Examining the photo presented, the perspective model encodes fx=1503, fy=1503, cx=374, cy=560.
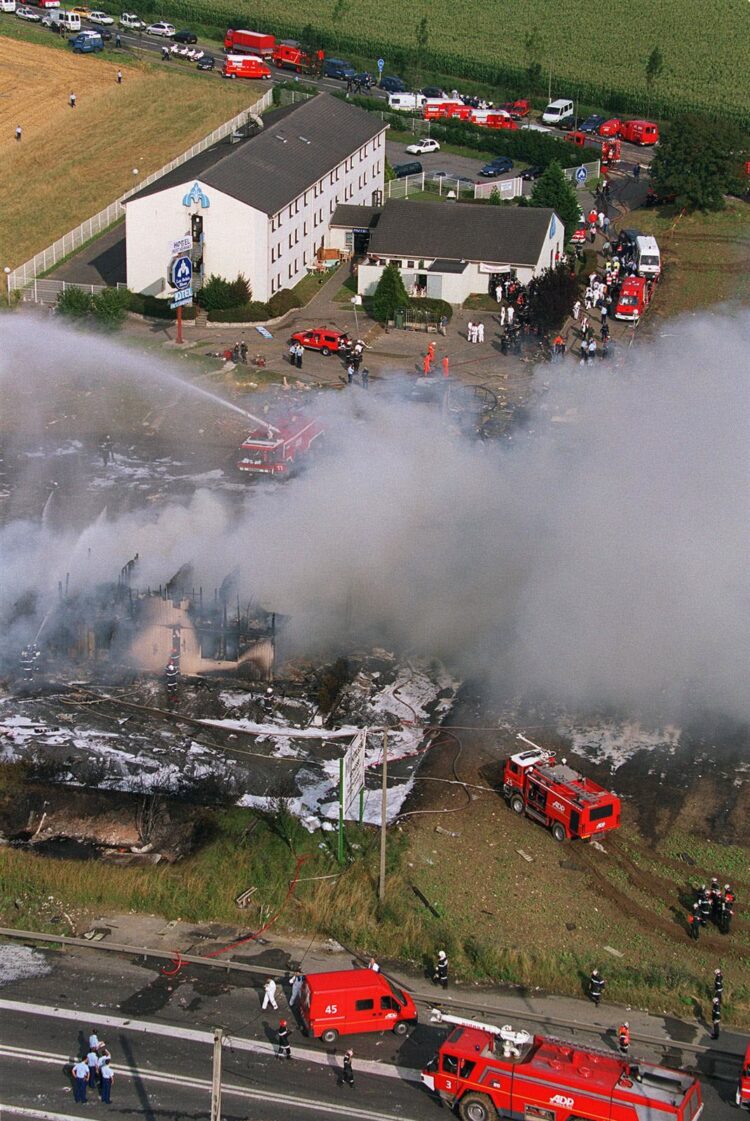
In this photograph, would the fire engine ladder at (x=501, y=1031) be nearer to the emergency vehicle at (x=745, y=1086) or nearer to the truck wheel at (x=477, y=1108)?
the truck wheel at (x=477, y=1108)

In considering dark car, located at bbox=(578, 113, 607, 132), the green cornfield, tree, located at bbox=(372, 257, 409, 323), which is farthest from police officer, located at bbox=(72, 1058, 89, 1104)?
the green cornfield

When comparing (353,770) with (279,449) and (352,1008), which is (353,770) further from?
(279,449)

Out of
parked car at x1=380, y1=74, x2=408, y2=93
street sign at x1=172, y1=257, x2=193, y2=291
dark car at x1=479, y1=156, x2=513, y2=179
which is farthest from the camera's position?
parked car at x1=380, y1=74, x2=408, y2=93

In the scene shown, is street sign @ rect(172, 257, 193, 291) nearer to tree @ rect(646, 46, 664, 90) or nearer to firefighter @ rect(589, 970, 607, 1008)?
firefighter @ rect(589, 970, 607, 1008)

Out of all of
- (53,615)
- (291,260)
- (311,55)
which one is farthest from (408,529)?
(311,55)

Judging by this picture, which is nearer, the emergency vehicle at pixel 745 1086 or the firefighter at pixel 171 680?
the emergency vehicle at pixel 745 1086

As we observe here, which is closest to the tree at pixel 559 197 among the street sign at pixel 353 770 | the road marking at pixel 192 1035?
the street sign at pixel 353 770
